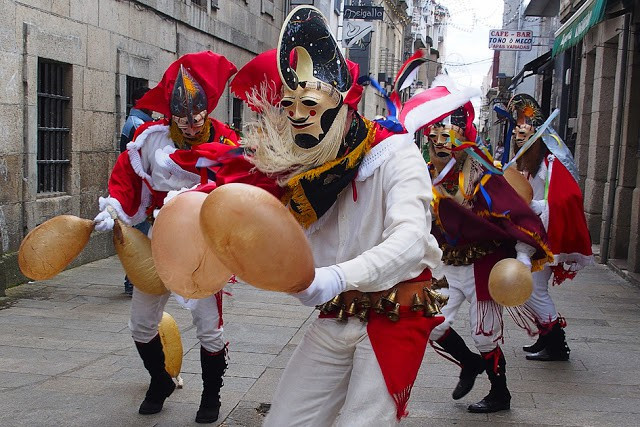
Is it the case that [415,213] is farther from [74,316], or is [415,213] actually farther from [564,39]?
[564,39]

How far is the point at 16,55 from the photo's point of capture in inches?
329

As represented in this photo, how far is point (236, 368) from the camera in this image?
5.82 meters

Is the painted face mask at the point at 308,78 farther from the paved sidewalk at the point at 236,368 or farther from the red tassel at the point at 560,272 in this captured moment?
the red tassel at the point at 560,272

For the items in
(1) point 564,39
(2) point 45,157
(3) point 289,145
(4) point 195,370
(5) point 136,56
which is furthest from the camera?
(1) point 564,39

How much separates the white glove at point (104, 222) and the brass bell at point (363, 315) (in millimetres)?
1597

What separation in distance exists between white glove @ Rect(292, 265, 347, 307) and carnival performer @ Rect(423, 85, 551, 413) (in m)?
2.42

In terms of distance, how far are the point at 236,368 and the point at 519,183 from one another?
2262mm

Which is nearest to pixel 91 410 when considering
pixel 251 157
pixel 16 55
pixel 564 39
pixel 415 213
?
pixel 251 157

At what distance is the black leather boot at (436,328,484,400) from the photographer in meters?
5.03

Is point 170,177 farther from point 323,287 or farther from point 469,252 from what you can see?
point 323,287

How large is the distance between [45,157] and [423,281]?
23.8 ft

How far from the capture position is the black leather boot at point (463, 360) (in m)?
5.03

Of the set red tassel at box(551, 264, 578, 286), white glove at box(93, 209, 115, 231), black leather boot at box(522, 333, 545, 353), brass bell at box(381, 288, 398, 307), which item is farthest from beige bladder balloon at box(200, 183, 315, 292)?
red tassel at box(551, 264, 578, 286)

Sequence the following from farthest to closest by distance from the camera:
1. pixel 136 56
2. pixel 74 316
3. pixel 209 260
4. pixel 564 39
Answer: pixel 564 39
pixel 136 56
pixel 74 316
pixel 209 260
